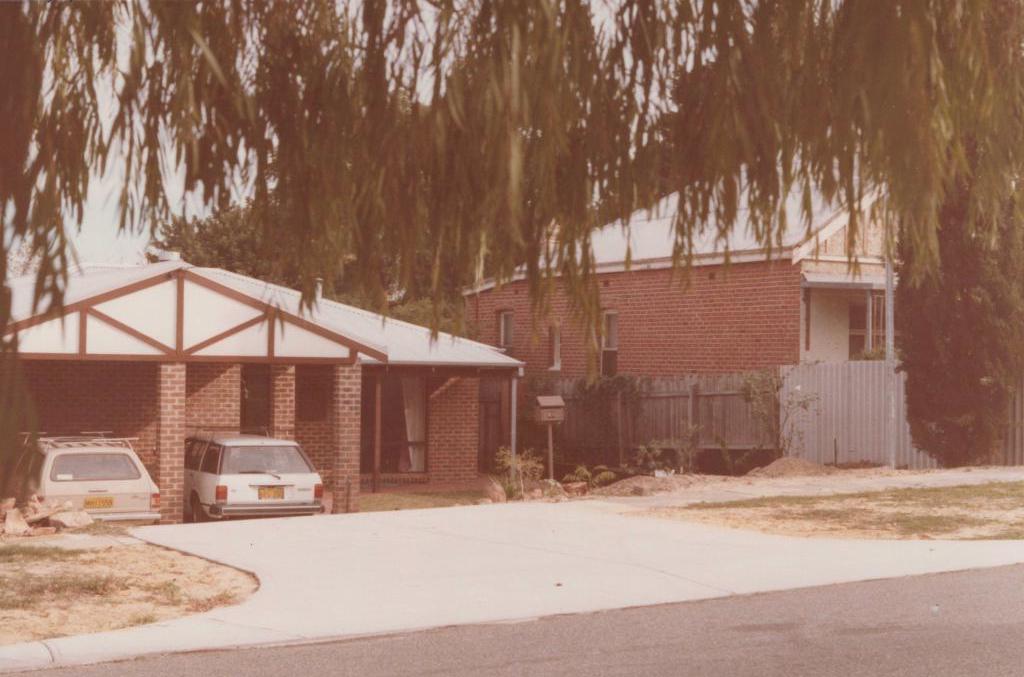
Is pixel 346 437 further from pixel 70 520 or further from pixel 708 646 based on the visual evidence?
pixel 708 646

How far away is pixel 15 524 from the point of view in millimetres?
16109

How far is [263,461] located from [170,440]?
5.50 ft

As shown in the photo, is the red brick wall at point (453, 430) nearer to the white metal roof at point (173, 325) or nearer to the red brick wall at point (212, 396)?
the red brick wall at point (212, 396)

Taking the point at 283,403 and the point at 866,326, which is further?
the point at 866,326

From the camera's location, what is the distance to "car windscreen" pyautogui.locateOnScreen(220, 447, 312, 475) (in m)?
19.7

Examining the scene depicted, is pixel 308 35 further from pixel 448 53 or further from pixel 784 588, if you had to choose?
pixel 784 588

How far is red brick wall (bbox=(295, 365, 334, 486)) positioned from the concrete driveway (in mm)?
9702

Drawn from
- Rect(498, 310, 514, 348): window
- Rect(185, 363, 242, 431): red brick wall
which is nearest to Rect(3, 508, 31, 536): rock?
Rect(185, 363, 242, 431): red brick wall

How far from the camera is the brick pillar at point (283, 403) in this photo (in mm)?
24766

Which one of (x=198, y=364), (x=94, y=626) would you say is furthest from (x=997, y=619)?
(x=198, y=364)

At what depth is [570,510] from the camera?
18.5 metres

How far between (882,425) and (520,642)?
17.2 meters

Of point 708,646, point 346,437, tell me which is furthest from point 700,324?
point 708,646

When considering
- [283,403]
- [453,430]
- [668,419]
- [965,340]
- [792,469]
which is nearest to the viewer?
[965,340]
